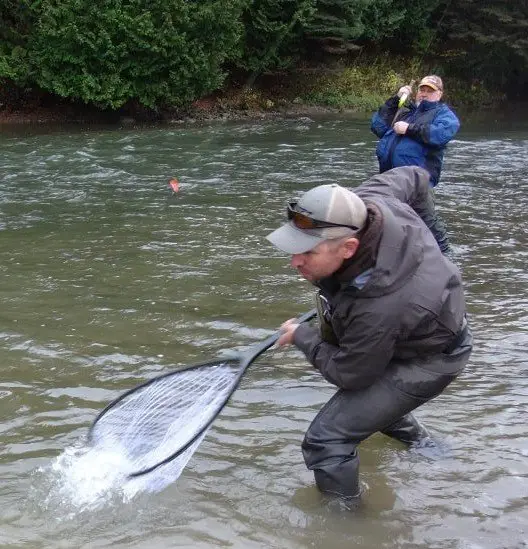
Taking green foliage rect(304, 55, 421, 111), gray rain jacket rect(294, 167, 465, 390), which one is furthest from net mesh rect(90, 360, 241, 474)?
green foliage rect(304, 55, 421, 111)

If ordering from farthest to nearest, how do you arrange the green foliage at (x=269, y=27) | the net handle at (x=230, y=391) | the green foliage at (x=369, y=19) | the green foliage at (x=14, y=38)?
the green foliage at (x=369, y=19)
the green foliage at (x=269, y=27)
the green foliage at (x=14, y=38)
the net handle at (x=230, y=391)

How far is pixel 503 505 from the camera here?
4.09 meters

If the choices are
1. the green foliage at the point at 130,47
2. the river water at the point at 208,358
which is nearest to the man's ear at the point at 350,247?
the river water at the point at 208,358

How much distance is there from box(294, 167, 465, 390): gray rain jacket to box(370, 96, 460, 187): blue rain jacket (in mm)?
4152

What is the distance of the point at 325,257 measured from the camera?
11.0 feet

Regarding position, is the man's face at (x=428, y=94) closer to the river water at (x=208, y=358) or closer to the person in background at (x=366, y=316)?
the river water at (x=208, y=358)

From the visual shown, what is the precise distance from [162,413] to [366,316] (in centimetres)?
174

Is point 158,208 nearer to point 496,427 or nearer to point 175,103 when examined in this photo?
point 496,427

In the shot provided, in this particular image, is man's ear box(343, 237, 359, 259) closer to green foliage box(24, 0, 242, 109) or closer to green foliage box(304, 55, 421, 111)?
green foliage box(24, 0, 242, 109)

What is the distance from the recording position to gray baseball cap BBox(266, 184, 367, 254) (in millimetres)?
3295

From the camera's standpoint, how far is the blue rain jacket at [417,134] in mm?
7633

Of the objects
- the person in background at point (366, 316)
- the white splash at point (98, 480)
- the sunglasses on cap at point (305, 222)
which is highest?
the sunglasses on cap at point (305, 222)

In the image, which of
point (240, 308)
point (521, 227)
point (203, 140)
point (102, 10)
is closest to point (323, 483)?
point (240, 308)

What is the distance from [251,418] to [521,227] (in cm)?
668
